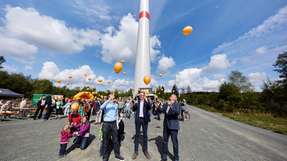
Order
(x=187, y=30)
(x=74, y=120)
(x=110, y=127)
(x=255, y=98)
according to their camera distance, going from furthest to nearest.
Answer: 1. (x=255, y=98)
2. (x=187, y=30)
3. (x=74, y=120)
4. (x=110, y=127)

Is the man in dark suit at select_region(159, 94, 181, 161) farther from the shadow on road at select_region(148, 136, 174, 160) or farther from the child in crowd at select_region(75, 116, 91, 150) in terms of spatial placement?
the child in crowd at select_region(75, 116, 91, 150)

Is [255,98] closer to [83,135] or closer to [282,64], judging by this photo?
[282,64]

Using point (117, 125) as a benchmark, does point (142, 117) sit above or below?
above

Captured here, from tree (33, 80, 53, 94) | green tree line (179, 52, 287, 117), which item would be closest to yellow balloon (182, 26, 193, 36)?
green tree line (179, 52, 287, 117)

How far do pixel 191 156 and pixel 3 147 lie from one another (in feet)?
21.1

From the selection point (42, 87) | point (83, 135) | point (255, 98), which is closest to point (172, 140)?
point (83, 135)

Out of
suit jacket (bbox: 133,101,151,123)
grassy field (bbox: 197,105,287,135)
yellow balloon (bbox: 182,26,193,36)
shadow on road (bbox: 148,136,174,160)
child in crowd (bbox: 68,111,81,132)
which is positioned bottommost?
grassy field (bbox: 197,105,287,135)

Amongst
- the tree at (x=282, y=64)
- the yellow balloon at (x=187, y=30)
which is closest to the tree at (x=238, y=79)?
the tree at (x=282, y=64)

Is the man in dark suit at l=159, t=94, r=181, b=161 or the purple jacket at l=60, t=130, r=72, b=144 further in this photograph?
the purple jacket at l=60, t=130, r=72, b=144

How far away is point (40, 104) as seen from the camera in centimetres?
1232

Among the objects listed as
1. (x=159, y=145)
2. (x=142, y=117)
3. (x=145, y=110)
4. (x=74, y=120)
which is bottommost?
(x=159, y=145)

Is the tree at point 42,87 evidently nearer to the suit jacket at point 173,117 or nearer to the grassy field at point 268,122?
the grassy field at point 268,122

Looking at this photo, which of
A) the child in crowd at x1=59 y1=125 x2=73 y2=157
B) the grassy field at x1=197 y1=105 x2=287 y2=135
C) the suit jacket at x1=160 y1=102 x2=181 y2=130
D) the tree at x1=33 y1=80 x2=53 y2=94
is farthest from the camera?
the tree at x1=33 y1=80 x2=53 y2=94

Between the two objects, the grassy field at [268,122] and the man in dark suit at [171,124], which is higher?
the man in dark suit at [171,124]
